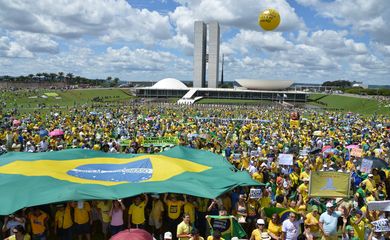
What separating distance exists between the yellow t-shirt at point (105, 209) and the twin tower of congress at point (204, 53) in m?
115

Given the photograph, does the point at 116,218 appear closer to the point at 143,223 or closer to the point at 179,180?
the point at 143,223

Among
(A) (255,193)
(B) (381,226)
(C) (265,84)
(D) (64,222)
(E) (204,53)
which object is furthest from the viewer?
(E) (204,53)

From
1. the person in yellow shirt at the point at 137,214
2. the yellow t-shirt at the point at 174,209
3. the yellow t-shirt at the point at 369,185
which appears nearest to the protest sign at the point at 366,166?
the yellow t-shirt at the point at 369,185

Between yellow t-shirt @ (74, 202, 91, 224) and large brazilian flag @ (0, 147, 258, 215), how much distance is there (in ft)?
1.40

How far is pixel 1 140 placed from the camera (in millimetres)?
19578

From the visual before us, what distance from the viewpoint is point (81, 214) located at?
8289 mm

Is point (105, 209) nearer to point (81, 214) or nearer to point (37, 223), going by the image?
point (81, 214)

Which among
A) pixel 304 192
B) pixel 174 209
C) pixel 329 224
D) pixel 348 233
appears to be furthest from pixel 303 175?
pixel 174 209

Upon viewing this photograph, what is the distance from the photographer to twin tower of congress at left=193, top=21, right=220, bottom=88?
12050 cm

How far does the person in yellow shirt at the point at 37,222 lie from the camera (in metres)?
7.80

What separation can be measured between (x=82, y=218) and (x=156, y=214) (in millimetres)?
1612

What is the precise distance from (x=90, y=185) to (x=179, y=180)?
208 cm

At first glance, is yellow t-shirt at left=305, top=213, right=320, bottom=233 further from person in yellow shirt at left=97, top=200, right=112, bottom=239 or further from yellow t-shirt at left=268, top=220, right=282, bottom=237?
person in yellow shirt at left=97, top=200, right=112, bottom=239

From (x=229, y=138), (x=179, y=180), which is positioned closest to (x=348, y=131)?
(x=229, y=138)
